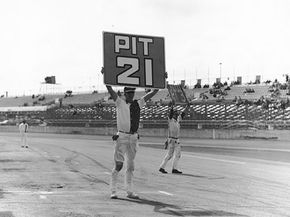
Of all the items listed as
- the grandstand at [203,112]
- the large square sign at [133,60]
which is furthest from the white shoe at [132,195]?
the grandstand at [203,112]

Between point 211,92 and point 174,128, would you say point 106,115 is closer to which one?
point 211,92

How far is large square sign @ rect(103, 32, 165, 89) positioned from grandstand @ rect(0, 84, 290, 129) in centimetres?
2698

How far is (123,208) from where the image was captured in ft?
26.5

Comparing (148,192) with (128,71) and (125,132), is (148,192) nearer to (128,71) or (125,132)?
(125,132)

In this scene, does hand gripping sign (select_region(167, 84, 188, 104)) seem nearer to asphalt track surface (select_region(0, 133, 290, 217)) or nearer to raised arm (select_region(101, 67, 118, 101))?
asphalt track surface (select_region(0, 133, 290, 217))

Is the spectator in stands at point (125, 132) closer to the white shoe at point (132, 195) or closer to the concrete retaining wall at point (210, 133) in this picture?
the white shoe at point (132, 195)

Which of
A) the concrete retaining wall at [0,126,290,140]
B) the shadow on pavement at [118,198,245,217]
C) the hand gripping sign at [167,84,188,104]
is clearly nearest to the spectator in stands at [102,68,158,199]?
the shadow on pavement at [118,198,245,217]

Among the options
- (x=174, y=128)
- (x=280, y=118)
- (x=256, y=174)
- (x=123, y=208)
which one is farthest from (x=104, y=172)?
(x=280, y=118)

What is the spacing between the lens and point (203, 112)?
42875 mm

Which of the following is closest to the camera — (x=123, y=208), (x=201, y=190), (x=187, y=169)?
(x=123, y=208)

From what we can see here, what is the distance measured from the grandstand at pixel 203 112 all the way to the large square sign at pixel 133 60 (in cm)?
2698

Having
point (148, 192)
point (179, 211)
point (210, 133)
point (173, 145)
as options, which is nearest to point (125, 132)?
point (148, 192)

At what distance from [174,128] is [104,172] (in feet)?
7.60

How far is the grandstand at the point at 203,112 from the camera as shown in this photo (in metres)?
38.8
